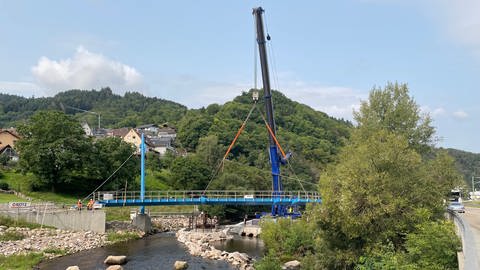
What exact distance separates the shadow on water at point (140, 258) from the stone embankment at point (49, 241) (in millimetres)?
1453

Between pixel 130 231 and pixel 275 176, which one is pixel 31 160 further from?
pixel 275 176

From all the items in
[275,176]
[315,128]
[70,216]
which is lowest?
[70,216]

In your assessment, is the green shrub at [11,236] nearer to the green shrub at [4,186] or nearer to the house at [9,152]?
the green shrub at [4,186]

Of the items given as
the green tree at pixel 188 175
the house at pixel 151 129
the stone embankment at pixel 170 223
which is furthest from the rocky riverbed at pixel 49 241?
the house at pixel 151 129

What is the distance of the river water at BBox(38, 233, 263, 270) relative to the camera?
30391mm

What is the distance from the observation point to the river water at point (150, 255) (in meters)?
30.4

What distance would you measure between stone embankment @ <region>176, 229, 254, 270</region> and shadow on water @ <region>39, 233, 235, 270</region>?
751 millimetres

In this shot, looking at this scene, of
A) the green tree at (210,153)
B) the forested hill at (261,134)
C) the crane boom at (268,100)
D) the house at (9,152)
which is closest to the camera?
the crane boom at (268,100)

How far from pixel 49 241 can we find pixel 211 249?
540 inches

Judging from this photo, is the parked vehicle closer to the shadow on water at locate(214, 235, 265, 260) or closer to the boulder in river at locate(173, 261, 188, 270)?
the shadow on water at locate(214, 235, 265, 260)

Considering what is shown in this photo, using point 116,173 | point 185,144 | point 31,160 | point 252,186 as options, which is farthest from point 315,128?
point 31,160

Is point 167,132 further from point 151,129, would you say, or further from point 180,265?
point 180,265

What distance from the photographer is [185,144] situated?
138m

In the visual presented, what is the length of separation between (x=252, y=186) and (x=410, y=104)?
47151 millimetres
